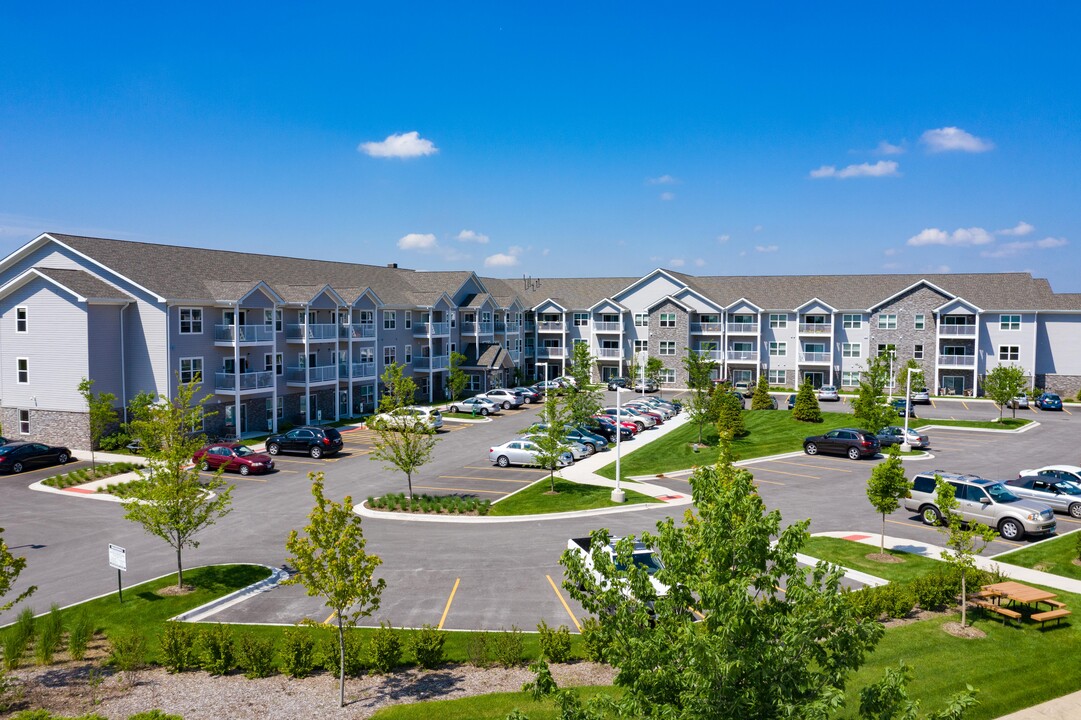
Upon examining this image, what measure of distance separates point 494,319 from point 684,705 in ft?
216

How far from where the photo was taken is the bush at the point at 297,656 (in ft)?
49.1

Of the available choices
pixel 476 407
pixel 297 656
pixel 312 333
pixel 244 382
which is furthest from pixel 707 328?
pixel 297 656

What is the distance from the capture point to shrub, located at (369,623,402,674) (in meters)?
15.1

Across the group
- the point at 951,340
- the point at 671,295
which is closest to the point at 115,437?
the point at 671,295

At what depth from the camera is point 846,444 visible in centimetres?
3950

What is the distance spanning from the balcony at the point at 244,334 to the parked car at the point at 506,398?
18852 mm

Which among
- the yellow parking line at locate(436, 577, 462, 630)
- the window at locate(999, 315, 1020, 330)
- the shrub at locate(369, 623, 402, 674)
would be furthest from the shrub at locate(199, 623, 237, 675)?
the window at locate(999, 315, 1020, 330)

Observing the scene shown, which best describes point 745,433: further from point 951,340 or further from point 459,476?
point 951,340

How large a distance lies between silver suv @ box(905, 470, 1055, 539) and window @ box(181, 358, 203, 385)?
1436 inches

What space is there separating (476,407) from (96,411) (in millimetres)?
26222

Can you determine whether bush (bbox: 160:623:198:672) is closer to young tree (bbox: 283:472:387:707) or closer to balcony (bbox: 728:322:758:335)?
young tree (bbox: 283:472:387:707)

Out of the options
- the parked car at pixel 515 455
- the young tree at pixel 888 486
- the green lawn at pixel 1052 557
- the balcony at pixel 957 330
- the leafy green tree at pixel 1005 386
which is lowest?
the green lawn at pixel 1052 557

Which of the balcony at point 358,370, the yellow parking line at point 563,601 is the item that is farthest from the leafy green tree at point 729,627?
the balcony at point 358,370

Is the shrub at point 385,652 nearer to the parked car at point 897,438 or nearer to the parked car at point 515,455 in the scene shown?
the parked car at point 515,455
